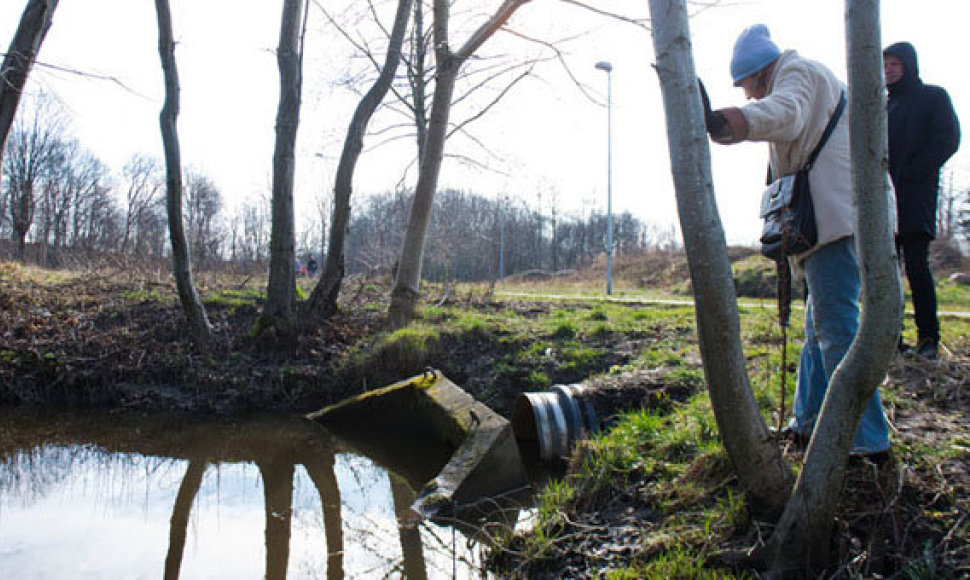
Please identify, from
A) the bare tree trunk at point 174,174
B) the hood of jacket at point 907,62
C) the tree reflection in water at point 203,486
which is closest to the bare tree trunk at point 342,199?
the bare tree trunk at point 174,174

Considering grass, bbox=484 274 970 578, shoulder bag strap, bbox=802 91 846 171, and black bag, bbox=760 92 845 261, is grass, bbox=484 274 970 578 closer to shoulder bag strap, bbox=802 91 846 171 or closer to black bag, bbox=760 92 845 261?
black bag, bbox=760 92 845 261

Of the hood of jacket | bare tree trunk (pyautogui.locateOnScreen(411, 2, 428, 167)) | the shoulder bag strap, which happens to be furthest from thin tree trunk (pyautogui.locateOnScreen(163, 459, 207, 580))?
bare tree trunk (pyautogui.locateOnScreen(411, 2, 428, 167))

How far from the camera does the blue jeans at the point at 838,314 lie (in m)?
2.67

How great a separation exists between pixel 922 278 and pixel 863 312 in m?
2.95

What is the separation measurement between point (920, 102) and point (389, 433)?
17.6ft

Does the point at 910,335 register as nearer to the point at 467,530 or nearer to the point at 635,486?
the point at 635,486

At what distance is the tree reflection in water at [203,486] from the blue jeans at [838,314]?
1984mm

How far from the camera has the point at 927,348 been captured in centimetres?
449

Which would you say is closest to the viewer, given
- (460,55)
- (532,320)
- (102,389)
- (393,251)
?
(102,389)

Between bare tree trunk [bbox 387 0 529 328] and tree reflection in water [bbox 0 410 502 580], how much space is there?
302 cm

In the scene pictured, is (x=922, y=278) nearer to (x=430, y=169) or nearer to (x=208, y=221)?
(x=430, y=169)

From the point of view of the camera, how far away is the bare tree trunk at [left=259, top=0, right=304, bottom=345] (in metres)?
8.50

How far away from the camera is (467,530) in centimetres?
387

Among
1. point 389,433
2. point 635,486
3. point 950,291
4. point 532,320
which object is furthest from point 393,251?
point 635,486
